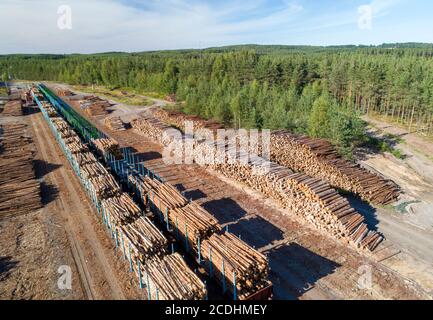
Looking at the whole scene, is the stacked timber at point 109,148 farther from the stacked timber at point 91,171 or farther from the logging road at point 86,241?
the stacked timber at point 91,171

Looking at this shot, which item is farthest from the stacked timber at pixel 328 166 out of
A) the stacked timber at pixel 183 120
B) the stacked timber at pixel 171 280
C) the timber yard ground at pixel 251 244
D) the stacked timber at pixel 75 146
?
the stacked timber at pixel 75 146

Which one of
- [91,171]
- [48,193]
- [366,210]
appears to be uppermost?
[91,171]

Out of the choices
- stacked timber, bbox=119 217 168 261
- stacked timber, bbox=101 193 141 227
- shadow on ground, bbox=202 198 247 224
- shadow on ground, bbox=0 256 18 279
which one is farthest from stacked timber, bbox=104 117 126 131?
stacked timber, bbox=119 217 168 261

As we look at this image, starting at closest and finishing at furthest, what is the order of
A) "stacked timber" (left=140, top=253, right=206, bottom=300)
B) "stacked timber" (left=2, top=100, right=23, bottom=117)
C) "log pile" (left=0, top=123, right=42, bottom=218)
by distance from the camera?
"stacked timber" (left=140, top=253, right=206, bottom=300), "log pile" (left=0, top=123, right=42, bottom=218), "stacked timber" (left=2, top=100, right=23, bottom=117)

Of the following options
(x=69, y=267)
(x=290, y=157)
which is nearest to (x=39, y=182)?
(x=69, y=267)

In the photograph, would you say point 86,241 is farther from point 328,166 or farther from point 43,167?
point 328,166

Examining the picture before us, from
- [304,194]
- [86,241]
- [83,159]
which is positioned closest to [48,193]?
[83,159]

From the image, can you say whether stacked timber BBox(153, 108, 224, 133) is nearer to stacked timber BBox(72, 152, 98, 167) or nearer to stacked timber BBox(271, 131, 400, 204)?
stacked timber BBox(271, 131, 400, 204)
